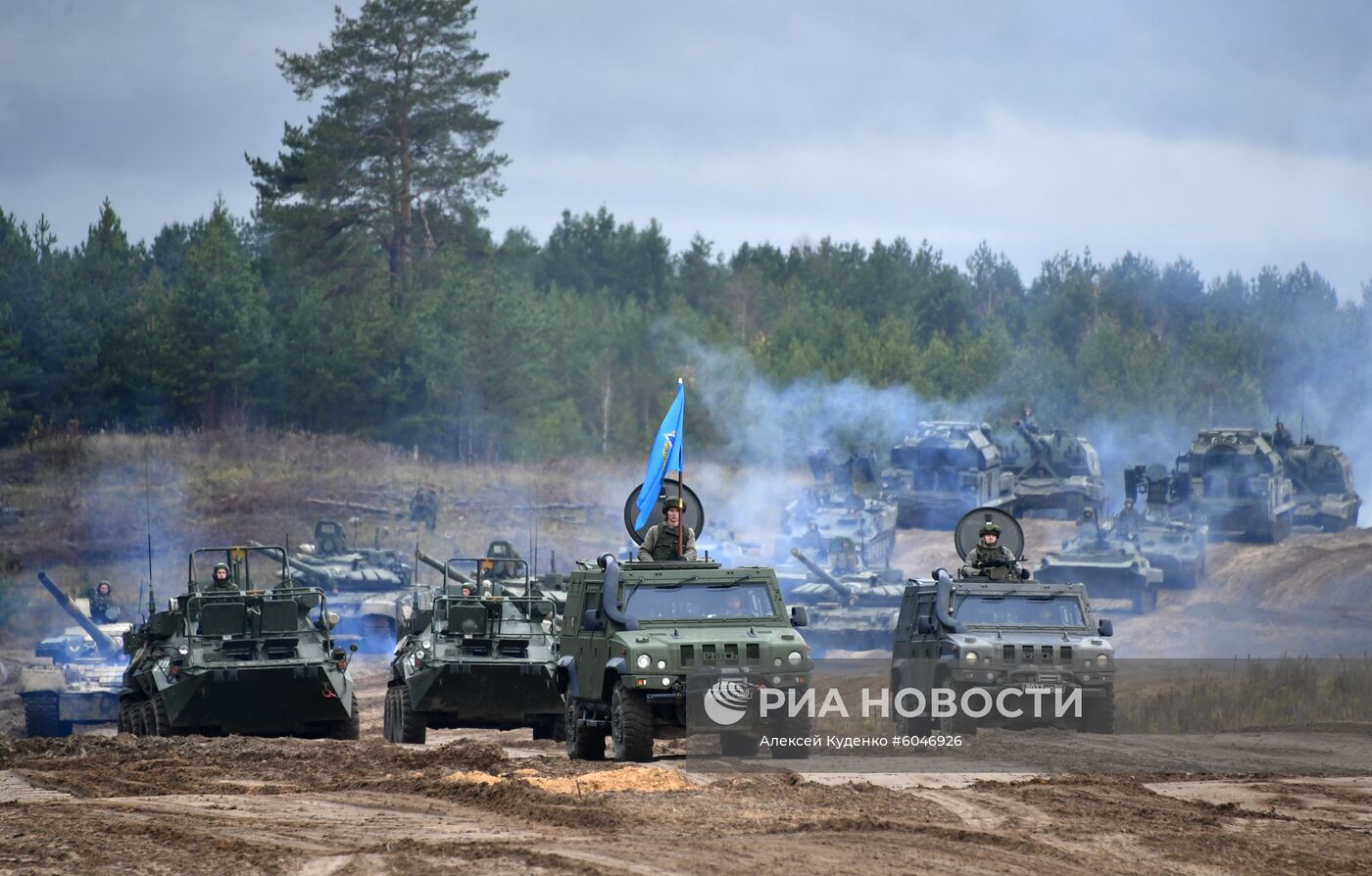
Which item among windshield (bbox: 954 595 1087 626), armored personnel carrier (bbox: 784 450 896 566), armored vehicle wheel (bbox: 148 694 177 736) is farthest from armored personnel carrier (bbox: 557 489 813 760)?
armored personnel carrier (bbox: 784 450 896 566)

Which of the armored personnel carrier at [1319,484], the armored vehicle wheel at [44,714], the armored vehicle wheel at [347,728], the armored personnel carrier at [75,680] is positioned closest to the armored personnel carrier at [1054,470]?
the armored personnel carrier at [1319,484]

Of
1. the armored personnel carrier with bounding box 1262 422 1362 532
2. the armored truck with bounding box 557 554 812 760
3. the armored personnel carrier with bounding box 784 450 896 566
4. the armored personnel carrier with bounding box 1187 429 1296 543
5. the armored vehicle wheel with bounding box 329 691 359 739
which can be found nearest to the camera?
the armored truck with bounding box 557 554 812 760

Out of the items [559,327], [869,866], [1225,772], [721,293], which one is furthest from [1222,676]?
[721,293]

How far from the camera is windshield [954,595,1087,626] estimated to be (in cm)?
1872

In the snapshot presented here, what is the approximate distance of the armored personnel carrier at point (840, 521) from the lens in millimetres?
37156

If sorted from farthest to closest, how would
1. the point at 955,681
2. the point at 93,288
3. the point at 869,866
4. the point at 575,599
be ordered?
the point at 93,288 → the point at 955,681 → the point at 575,599 → the point at 869,866

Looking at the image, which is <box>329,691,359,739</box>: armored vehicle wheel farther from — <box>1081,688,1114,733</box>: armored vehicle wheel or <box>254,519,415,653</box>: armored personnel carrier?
<box>254,519,415,653</box>: armored personnel carrier

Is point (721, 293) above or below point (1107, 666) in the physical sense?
above

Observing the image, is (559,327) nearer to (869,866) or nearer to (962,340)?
(962,340)

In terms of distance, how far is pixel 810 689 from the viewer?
51.8 ft

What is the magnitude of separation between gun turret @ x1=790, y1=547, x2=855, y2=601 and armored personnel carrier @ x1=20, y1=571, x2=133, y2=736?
11470 millimetres

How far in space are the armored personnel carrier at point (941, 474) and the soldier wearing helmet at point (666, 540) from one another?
90.3ft

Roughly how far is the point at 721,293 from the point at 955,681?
66963 millimetres

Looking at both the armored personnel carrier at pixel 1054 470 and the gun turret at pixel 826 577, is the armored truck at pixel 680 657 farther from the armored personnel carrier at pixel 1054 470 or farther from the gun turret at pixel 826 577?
the armored personnel carrier at pixel 1054 470
